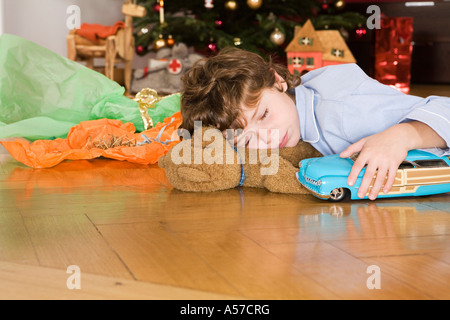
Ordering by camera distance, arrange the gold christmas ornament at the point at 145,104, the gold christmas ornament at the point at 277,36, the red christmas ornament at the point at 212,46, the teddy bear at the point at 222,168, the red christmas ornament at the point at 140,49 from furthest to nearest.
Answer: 1. the red christmas ornament at the point at 140,49
2. the red christmas ornament at the point at 212,46
3. the gold christmas ornament at the point at 277,36
4. the gold christmas ornament at the point at 145,104
5. the teddy bear at the point at 222,168

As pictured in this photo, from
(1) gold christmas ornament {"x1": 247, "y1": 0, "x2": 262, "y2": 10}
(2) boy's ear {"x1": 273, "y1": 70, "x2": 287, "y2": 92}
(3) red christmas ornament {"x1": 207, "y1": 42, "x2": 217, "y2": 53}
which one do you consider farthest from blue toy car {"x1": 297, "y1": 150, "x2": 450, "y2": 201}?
(3) red christmas ornament {"x1": 207, "y1": 42, "x2": 217, "y2": 53}

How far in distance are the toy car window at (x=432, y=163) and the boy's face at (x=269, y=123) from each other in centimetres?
25

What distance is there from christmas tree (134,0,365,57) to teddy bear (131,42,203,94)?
6cm

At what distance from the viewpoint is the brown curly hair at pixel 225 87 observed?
43.1 inches

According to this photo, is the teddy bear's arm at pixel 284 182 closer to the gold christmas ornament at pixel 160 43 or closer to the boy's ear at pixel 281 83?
the boy's ear at pixel 281 83

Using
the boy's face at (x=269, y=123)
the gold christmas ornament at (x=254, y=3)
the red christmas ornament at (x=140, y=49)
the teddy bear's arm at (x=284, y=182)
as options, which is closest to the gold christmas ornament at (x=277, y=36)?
the gold christmas ornament at (x=254, y=3)

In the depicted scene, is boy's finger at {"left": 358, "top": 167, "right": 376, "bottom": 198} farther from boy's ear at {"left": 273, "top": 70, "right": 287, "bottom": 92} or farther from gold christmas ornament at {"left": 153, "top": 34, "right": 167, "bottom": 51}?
gold christmas ornament at {"left": 153, "top": 34, "right": 167, "bottom": 51}

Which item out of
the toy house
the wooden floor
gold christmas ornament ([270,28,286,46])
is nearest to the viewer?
the wooden floor

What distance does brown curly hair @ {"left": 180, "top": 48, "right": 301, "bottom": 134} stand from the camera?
110cm

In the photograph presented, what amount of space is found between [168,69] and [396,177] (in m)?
2.36

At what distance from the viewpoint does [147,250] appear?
696mm

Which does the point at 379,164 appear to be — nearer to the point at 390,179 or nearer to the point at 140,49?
the point at 390,179

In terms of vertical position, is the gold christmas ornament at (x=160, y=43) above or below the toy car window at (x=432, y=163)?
above
